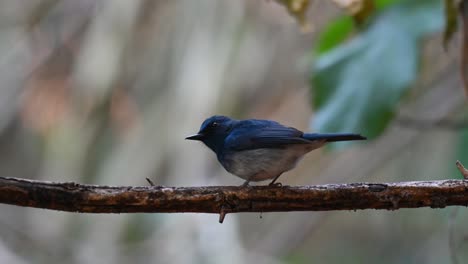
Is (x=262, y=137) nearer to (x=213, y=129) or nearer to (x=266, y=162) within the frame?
(x=266, y=162)

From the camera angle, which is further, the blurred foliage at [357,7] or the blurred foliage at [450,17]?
the blurred foliage at [357,7]

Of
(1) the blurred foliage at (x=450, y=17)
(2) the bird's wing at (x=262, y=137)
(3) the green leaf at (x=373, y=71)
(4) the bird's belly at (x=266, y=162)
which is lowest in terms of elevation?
(4) the bird's belly at (x=266, y=162)

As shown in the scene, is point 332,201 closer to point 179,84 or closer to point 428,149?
point 179,84

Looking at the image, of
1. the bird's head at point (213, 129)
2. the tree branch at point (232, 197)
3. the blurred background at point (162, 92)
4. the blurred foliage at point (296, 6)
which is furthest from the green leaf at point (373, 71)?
the tree branch at point (232, 197)

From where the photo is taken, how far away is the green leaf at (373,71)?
177 inches

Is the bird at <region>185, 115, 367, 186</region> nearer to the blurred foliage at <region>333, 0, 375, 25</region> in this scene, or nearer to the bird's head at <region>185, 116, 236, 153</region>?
the bird's head at <region>185, 116, 236, 153</region>

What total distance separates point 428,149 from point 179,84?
2700 millimetres

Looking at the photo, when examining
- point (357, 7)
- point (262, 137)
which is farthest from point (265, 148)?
point (357, 7)

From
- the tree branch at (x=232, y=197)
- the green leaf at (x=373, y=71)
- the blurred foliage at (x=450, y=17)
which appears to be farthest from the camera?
the green leaf at (x=373, y=71)

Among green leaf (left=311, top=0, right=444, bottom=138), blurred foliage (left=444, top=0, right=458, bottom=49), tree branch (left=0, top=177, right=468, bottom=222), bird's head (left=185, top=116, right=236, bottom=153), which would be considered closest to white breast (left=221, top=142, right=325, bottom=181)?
bird's head (left=185, top=116, right=236, bottom=153)

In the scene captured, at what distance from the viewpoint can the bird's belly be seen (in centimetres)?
408

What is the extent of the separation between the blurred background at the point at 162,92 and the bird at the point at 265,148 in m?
0.51

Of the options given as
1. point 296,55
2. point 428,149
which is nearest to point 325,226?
point 428,149

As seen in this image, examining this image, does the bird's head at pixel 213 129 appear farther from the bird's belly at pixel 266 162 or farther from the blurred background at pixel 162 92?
the blurred background at pixel 162 92
